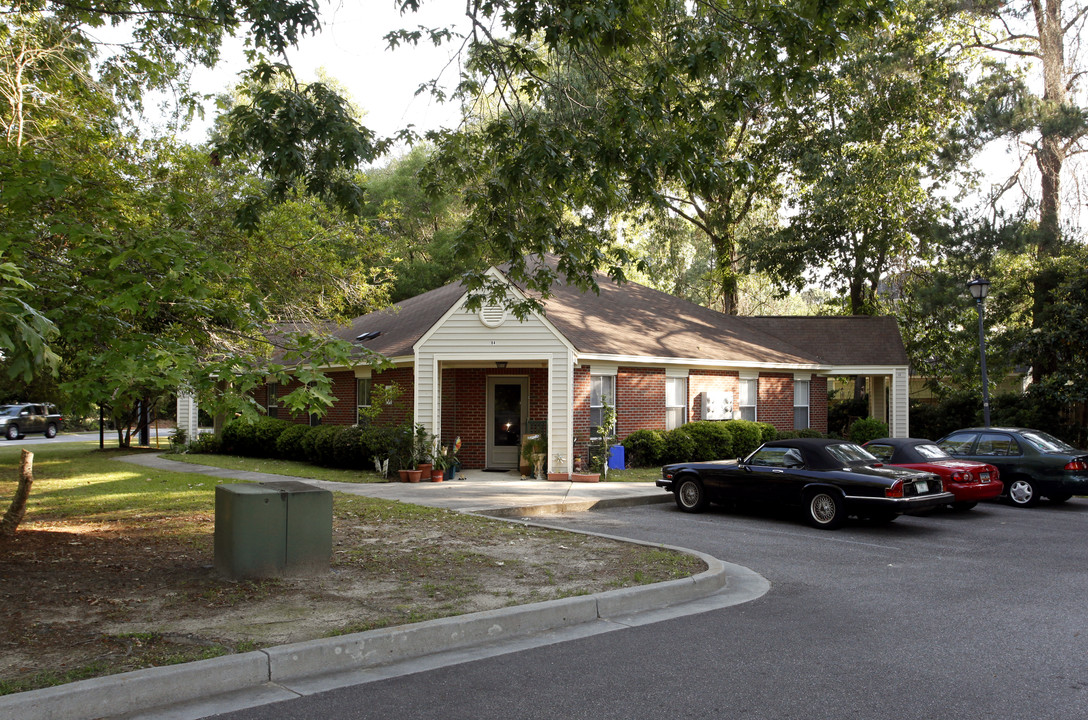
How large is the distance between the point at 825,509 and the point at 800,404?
13.6 m

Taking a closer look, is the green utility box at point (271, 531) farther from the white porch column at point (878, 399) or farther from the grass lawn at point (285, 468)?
the white porch column at point (878, 399)

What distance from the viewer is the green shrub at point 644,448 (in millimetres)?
19578

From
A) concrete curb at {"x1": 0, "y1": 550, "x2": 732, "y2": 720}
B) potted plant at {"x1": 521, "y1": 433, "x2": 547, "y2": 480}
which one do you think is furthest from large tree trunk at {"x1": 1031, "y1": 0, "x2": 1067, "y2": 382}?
concrete curb at {"x1": 0, "y1": 550, "x2": 732, "y2": 720}

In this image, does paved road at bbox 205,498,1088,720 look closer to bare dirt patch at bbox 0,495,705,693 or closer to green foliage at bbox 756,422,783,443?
bare dirt patch at bbox 0,495,705,693

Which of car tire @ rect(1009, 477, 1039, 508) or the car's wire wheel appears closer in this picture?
the car's wire wheel

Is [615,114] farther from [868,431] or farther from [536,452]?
[868,431]

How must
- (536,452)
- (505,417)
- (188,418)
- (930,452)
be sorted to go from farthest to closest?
1. (188,418)
2. (505,417)
3. (536,452)
4. (930,452)

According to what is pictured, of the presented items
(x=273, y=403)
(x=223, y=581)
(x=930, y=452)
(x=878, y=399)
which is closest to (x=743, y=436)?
(x=930, y=452)

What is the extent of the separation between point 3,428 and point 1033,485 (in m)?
43.7

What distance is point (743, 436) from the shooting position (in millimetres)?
21172

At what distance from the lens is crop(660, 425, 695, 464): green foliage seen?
19.8 meters

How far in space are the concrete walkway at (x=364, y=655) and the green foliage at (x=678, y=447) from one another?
1099 cm

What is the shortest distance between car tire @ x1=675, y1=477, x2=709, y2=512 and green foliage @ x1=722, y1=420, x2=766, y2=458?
25.0 feet

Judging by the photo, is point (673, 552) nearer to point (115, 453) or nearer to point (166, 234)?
point (166, 234)
